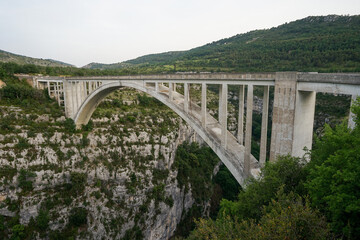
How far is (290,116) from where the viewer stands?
30.2 feet

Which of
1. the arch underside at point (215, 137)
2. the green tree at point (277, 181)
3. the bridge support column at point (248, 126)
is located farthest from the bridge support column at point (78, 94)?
the green tree at point (277, 181)

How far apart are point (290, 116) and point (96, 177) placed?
22.6m

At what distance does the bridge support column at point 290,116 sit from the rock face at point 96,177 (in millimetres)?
20336

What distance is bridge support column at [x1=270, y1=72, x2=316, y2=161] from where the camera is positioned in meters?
9.12

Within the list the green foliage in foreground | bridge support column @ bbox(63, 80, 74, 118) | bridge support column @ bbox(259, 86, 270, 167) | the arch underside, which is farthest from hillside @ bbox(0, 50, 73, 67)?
the green foliage in foreground

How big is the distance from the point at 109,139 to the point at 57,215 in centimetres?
1015

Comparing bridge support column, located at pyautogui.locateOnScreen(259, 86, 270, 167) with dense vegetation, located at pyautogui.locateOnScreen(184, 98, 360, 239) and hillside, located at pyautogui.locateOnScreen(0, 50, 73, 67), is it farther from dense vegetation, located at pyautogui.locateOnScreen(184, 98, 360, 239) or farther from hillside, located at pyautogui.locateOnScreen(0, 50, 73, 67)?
hillside, located at pyautogui.locateOnScreen(0, 50, 73, 67)

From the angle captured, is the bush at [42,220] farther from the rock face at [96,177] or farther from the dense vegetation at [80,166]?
the rock face at [96,177]

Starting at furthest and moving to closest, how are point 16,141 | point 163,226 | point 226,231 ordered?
point 163,226 → point 16,141 → point 226,231

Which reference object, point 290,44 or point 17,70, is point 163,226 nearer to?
point 17,70

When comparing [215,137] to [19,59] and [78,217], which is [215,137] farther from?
[19,59]

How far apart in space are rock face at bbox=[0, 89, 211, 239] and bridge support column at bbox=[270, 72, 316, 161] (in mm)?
20336

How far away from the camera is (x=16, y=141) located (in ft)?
76.5

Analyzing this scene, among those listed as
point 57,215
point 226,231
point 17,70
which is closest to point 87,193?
point 57,215
